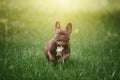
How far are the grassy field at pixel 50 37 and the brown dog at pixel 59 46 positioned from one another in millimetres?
97

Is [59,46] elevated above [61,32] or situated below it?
below

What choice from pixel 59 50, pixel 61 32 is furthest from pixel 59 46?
pixel 61 32

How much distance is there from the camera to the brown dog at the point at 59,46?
13.0ft

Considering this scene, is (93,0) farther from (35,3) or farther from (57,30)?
(57,30)

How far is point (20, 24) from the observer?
5.79m

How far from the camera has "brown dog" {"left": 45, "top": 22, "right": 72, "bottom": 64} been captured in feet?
13.0

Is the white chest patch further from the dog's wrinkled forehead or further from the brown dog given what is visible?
the dog's wrinkled forehead

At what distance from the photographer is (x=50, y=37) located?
207 inches

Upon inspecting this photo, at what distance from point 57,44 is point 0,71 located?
647 millimetres

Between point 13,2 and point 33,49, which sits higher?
point 13,2

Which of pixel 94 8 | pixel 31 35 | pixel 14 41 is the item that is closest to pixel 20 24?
pixel 31 35

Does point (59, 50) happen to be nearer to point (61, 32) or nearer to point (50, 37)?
point (61, 32)

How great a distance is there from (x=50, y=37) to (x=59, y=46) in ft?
4.15

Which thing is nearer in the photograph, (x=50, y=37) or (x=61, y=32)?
(x=61, y=32)
